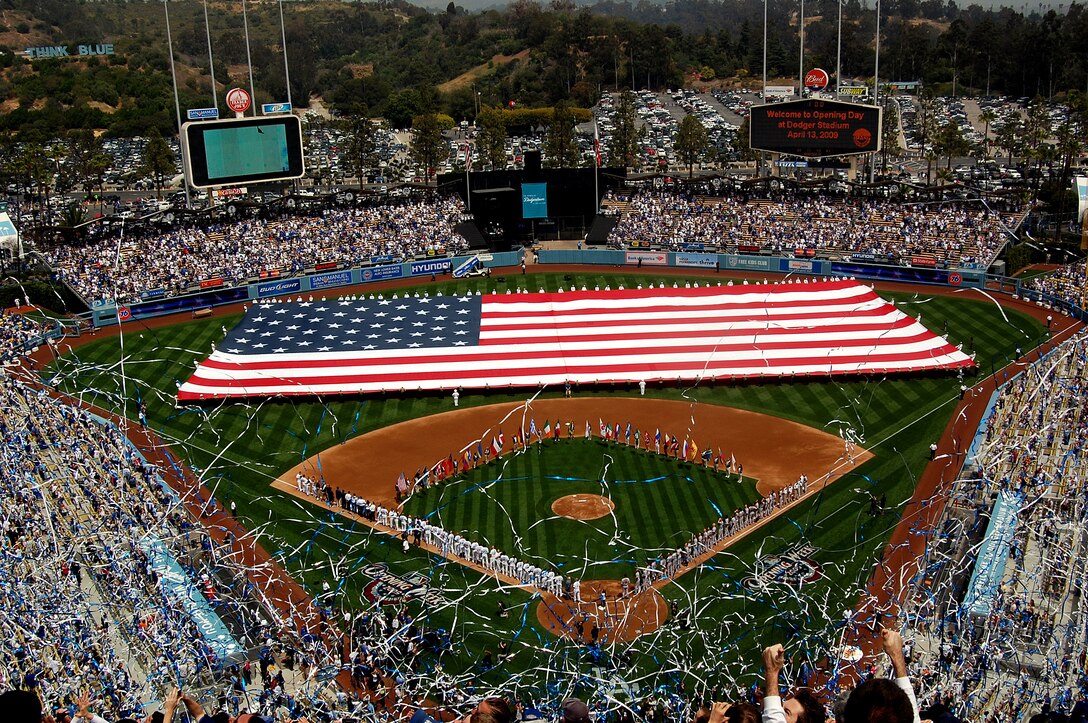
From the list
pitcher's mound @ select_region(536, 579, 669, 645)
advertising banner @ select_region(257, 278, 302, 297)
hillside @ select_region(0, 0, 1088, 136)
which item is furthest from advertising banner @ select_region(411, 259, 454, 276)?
hillside @ select_region(0, 0, 1088, 136)

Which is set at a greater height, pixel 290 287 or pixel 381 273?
pixel 381 273

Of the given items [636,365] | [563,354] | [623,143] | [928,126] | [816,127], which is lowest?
[636,365]

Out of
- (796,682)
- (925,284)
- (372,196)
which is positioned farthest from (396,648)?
(372,196)

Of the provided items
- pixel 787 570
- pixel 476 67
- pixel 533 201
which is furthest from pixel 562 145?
pixel 476 67

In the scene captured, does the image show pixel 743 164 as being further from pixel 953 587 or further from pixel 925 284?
pixel 953 587

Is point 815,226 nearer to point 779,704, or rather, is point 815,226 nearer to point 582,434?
point 582,434

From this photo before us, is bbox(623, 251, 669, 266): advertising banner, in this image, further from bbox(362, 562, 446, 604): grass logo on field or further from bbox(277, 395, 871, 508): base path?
bbox(362, 562, 446, 604): grass logo on field
